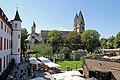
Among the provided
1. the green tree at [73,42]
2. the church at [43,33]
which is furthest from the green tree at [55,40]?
the church at [43,33]

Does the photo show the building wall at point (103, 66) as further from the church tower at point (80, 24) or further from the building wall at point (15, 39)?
the church tower at point (80, 24)

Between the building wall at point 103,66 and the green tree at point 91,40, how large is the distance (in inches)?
2396

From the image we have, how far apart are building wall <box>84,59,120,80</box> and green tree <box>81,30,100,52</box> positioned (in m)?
60.9

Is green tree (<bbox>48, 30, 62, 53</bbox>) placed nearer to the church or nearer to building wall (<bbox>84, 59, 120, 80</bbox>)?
Answer: the church

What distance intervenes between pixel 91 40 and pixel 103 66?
216 feet

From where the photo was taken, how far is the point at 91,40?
88.4 m

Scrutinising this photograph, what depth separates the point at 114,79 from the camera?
21.0 m

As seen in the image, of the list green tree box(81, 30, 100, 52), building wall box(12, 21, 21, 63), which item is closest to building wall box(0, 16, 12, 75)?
building wall box(12, 21, 21, 63)

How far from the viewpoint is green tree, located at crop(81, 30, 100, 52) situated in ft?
287

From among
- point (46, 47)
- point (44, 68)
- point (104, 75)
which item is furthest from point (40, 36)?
point (104, 75)

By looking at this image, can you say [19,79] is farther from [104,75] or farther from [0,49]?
[104,75]

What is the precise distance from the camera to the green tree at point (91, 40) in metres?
87.5

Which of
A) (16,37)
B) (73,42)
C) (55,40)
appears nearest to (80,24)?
(73,42)

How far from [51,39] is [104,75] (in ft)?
233
